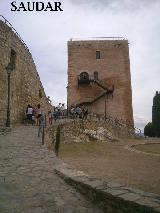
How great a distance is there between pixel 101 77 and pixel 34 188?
33.8m

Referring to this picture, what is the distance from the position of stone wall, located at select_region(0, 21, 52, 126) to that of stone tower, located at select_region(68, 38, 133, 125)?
13221 millimetres

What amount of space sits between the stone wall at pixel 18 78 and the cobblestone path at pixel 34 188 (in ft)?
32.4

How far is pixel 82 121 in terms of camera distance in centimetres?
2350

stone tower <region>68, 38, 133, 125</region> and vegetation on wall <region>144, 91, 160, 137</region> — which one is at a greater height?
stone tower <region>68, 38, 133, 125</region>

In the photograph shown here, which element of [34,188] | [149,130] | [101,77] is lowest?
[34,188]

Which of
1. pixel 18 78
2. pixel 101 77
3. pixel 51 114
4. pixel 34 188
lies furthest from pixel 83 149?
pixel 101 77

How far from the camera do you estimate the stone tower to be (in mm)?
38844

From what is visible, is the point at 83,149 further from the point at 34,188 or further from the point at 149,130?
the point at 149,130

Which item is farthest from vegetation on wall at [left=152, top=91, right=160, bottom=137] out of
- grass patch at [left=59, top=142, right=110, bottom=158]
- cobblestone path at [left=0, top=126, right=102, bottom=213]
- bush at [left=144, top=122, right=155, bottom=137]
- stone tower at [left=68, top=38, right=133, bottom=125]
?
cobblestone path at [left=0, top=126, right=102, bottom=213]

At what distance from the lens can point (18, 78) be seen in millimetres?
21531

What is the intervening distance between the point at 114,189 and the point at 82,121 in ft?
58.9

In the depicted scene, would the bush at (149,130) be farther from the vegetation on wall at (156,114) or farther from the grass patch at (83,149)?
the grass patch at (83,149)

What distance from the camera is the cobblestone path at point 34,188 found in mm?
5516

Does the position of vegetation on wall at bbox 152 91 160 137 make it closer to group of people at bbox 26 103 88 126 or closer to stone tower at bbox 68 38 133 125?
stone tower at bbox 68 38 133 125
